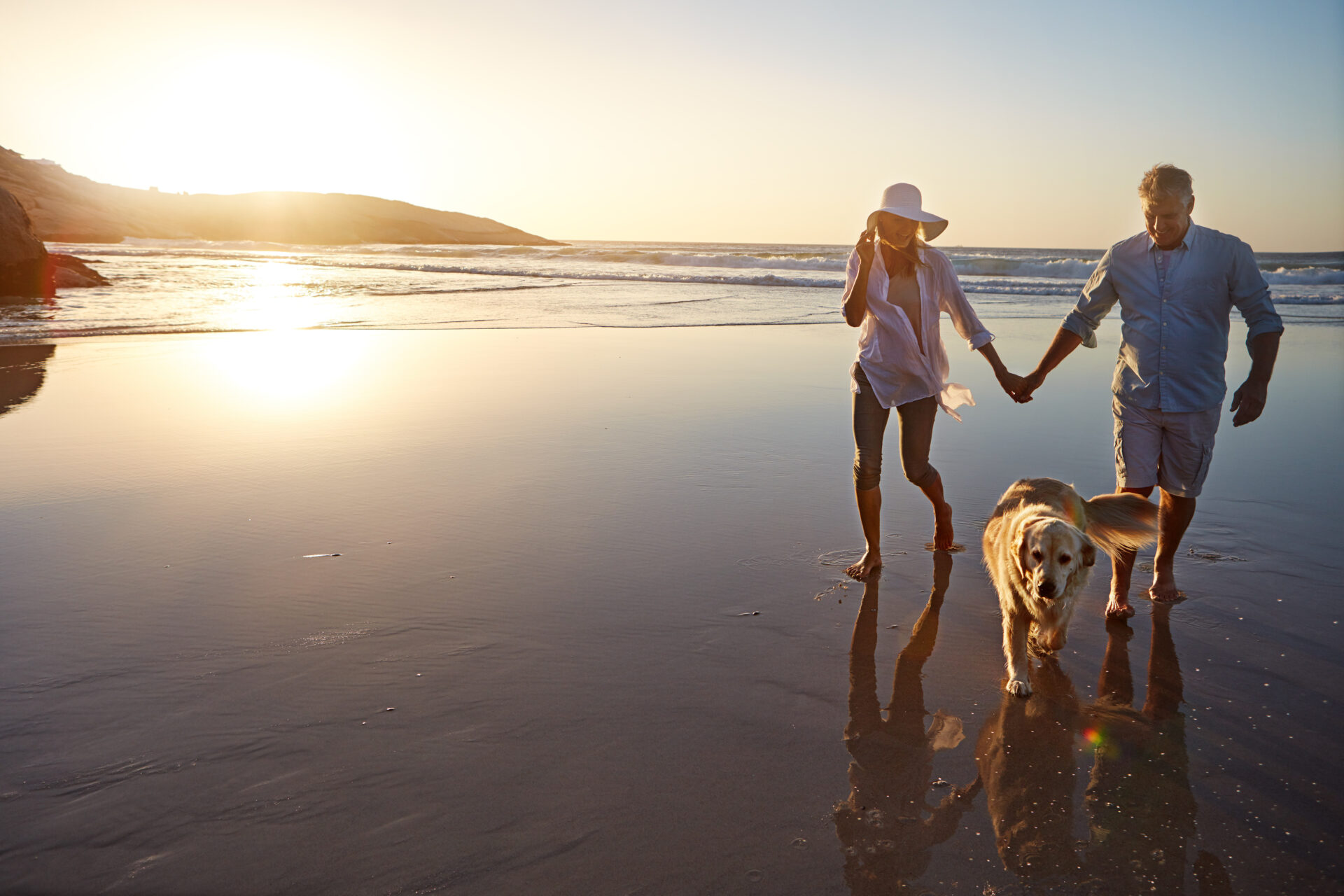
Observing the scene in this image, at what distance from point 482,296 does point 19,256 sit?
827 centimetres

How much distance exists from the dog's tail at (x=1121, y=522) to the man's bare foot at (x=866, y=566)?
3.15 feet

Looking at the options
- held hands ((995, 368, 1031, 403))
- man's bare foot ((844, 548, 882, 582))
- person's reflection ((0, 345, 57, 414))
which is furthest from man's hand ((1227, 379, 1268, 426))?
person's reflection ((0, 345, 57, 414))

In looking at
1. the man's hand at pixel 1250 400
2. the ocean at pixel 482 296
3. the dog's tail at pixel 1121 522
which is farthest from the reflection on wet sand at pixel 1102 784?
the ocean at pixel 482 296

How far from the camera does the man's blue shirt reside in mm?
3512

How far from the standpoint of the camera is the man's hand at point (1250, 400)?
3539 millimetres

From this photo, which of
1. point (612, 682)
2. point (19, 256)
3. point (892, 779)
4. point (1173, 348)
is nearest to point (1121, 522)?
point (1173, 348)

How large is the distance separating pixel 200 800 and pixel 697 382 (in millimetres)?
6627

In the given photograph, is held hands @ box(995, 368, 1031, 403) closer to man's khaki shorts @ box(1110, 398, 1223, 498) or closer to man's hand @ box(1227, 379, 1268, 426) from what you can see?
man's khaki shorts @ box(1110, 398, 1223, 498)

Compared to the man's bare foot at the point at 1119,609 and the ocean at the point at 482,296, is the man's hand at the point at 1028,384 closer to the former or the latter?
the man's bare foot at the point at 1119,609

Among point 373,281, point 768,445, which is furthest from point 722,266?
point 768,445

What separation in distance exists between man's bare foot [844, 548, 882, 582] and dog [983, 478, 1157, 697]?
0.57 m

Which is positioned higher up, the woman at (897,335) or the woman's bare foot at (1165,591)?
the woman at (897,335)

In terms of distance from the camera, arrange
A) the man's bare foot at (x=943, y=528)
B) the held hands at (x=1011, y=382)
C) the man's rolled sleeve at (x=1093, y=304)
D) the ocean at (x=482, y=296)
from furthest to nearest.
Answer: the ocean at (x=482, y=296) < the man's bare foot at (x=943, y=528) < the held hands at (x=1011, y=382) < the man's rolled sleeve at (x=1093, y=304)

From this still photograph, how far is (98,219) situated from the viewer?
222ft
